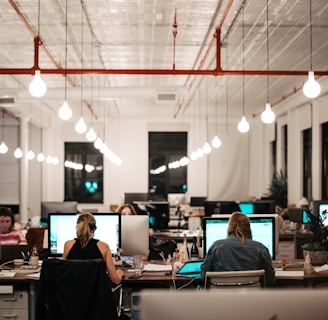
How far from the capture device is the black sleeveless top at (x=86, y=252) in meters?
4.41

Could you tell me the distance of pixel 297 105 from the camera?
1356 centimetres

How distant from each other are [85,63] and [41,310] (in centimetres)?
732

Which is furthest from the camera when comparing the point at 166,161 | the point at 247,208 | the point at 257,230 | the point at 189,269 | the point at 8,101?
the point at 166,161

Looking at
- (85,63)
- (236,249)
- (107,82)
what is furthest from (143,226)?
(107,82)

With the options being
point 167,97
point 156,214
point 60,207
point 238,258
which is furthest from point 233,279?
point 167,97

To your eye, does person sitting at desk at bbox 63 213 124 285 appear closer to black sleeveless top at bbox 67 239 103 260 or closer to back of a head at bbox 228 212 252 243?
black sleeveless top at bbox 67 239 103 260

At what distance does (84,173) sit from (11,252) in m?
13.4

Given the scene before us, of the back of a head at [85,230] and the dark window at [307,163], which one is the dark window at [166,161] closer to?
the dark window at [307,163]

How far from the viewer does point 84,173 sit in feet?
61.7

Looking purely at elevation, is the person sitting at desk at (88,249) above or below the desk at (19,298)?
above

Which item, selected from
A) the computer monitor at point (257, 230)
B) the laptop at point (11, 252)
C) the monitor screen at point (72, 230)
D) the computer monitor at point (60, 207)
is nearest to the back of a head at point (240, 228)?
→ the computer monitor at point (257, 230)

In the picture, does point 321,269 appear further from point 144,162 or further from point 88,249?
point 144,162

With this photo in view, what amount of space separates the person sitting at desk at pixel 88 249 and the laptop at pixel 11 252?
1.16 metres


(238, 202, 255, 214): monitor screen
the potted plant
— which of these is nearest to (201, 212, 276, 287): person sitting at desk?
the potted plant
